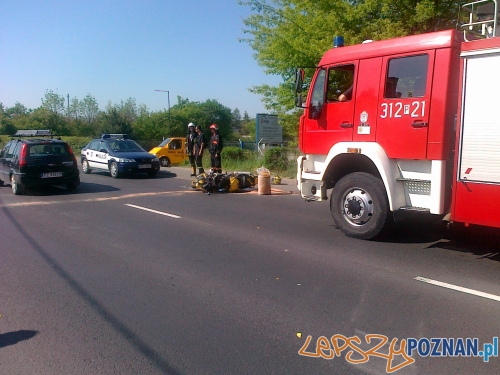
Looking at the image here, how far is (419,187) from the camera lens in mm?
6742

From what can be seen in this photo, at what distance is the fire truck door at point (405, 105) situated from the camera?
6.57 metres

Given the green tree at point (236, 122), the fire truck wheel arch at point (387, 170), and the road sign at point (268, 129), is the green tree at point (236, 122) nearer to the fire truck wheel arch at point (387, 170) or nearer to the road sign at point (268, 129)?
the road sign at point (268, 129)

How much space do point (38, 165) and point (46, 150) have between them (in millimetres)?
579

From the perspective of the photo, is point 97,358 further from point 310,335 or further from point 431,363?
point 431,363

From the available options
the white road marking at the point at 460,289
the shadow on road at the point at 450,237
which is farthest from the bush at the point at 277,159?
the white road marking at the point at 460,289

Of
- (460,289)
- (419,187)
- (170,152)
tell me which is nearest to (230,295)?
(460,289)

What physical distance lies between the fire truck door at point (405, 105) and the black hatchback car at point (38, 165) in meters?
9.87

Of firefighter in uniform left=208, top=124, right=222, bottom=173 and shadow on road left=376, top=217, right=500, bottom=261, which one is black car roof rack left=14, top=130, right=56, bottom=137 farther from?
shadow on road left=376, top=217, right=500, bottom=261

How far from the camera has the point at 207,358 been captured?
3703 mm

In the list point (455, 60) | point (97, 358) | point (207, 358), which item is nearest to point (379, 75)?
point (455, 60)

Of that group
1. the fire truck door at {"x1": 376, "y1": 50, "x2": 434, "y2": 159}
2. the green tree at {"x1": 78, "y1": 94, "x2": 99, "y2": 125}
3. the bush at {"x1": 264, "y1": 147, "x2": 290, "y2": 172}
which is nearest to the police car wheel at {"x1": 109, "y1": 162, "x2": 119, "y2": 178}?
the bush at {"x1": 264, "y1": 147, "x2": 290, "y2": 172}

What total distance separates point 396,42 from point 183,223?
4884mm

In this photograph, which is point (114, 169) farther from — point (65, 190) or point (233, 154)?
point (233, 154)

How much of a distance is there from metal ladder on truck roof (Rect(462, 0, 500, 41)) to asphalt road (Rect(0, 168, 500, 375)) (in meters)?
3.08
